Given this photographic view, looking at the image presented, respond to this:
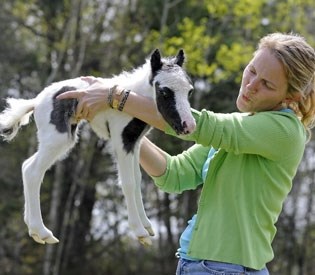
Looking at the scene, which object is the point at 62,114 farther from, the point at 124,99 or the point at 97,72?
the point at 97,72

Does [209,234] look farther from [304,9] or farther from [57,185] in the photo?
[304,9]

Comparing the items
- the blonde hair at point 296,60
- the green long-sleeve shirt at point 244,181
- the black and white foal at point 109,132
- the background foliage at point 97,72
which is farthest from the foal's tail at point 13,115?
the background foliage at point 97,72

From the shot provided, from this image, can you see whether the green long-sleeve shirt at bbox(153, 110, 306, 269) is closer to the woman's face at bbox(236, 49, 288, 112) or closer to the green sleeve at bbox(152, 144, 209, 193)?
the woman's face at bbox(236, 49, 288, 112)

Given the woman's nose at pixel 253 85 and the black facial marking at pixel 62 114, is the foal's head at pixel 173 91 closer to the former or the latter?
the woman's nose at pixel 253 85

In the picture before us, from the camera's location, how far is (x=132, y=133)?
104 inches

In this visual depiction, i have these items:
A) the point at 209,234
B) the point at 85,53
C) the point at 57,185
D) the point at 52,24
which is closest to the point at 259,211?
the point at 209,234

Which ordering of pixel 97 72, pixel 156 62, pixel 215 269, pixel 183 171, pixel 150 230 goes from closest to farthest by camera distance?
pixel 215 269, pixel 156 62, pixel 150 230, pixel 183 171, pixel 97 72

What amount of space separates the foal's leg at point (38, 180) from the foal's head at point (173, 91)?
1.43ft

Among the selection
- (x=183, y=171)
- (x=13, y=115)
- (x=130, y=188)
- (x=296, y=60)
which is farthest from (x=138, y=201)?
(x=296, y=60)

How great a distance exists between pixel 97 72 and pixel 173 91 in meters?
8.48

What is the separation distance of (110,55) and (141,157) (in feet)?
27.1

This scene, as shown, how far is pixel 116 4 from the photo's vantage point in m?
11.1

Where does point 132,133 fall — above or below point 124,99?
below

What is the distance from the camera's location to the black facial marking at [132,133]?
2623 mm
